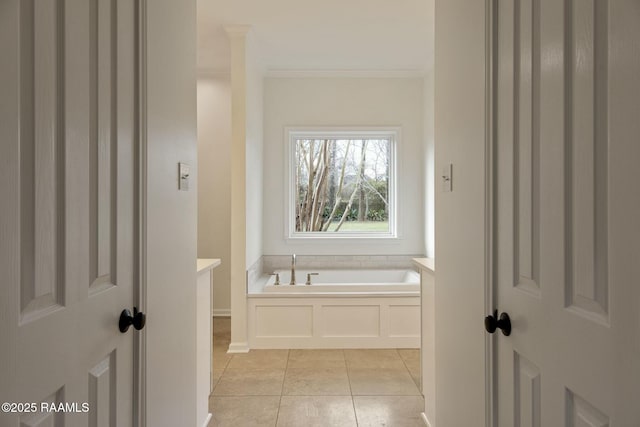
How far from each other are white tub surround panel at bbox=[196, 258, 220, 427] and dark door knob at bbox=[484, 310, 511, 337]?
1.33m

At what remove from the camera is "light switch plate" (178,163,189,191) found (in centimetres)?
154

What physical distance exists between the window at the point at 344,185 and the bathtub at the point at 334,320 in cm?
120

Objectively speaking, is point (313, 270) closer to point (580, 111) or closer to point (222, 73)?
point (222, 73)

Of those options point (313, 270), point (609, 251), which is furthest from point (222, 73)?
point (609, 251)

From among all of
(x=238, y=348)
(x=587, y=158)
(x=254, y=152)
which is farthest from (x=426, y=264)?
(x=254, y=152)

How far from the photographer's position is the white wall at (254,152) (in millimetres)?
3615

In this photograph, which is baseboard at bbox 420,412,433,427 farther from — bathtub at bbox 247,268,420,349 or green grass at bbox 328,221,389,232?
green grass at bbox 328,221,389,232

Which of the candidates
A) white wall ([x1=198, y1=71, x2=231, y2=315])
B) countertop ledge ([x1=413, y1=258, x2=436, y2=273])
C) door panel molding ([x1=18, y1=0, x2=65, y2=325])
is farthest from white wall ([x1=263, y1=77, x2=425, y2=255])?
door panel molding ([x1=18, y1=0, x2=65, y2=325])

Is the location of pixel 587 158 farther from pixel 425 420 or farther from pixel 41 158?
pixel 425 420

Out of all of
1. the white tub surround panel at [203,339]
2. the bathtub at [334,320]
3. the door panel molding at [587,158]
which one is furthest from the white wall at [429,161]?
the door panel molding at [587,158]

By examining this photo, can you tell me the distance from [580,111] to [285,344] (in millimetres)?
3176

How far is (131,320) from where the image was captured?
1.12 meters

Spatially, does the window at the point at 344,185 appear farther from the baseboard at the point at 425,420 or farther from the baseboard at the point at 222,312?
the baseboard at the point at 425,420

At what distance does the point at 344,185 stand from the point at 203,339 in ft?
9.58
